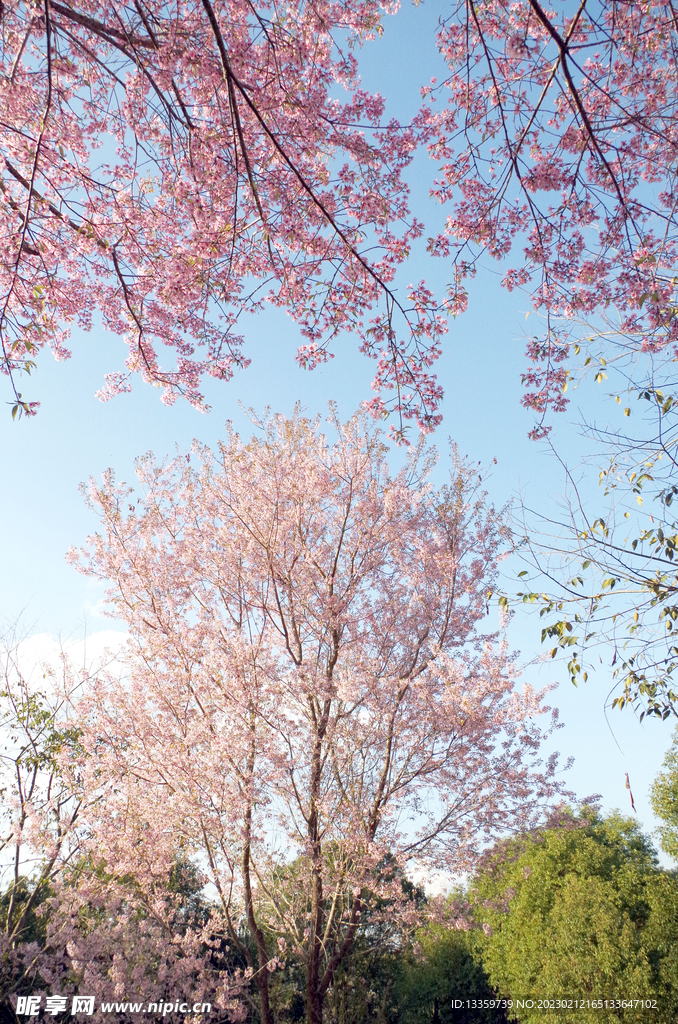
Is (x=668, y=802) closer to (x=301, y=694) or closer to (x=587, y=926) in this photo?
(x=587, y=926)

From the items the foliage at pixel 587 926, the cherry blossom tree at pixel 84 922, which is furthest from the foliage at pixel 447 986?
the cherry blossom tree at pixel 84 922

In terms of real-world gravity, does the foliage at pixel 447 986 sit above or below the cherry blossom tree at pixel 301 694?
below

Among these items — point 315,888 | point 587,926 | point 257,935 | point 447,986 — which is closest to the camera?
point 315,888

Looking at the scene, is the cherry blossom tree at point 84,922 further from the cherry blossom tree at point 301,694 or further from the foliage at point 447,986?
the foliage at point 447,986

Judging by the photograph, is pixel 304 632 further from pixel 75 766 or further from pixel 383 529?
pixel 75 766

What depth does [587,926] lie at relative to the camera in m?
16.9

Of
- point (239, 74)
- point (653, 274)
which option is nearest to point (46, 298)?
point (239, 74)

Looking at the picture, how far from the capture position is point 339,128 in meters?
4.84

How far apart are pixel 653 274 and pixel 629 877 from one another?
1886 centimetres

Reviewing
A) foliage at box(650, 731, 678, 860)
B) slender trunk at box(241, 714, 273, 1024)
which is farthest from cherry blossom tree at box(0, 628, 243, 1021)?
foliage at box(650, 731, 678, 860)

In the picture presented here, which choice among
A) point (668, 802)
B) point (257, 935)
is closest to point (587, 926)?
point (668, 802)

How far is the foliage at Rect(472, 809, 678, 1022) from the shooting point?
1540 centimetres

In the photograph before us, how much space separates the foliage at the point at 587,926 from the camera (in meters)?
15.4

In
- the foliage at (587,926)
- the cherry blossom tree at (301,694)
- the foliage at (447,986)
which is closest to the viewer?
the cherry blossom tree at (301,694)
